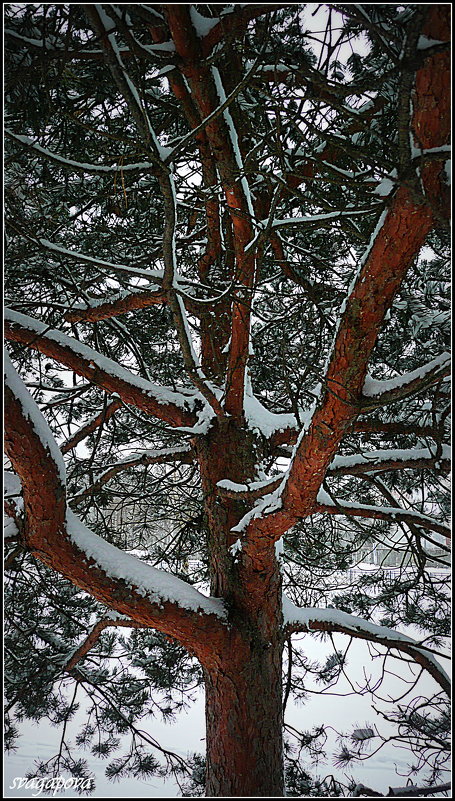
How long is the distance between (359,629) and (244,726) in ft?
2.28

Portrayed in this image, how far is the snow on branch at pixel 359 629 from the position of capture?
227 centimetres

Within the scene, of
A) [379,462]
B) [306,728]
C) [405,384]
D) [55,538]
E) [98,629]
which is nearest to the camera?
[405,384]

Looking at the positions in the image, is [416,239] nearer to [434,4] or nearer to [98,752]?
[434,4]

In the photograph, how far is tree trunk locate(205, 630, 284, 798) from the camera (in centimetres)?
205

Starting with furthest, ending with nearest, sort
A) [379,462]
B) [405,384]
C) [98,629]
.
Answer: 1. [98,629]
2. [379,462]
3. [405,384]

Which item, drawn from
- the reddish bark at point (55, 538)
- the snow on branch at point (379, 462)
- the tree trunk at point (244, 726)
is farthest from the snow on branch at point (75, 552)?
the snow on branch at point (379, 462)

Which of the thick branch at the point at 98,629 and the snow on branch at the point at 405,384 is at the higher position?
the snow on branch at the point at 405,384

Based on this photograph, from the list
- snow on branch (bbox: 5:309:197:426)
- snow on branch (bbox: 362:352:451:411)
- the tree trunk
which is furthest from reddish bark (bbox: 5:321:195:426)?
snow on branch (bbox: 362:352:451:411)

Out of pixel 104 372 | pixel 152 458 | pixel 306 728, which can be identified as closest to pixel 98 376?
pixel 104 372

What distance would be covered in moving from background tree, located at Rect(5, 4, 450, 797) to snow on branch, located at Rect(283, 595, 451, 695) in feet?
0.04

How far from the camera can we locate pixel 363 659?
704 centimetres

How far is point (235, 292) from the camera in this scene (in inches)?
78.8

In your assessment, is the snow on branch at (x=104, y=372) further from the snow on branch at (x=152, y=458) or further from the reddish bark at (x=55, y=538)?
the reddish bark at (x=55, y=538)

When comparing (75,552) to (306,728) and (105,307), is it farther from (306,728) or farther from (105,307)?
(306,728)
